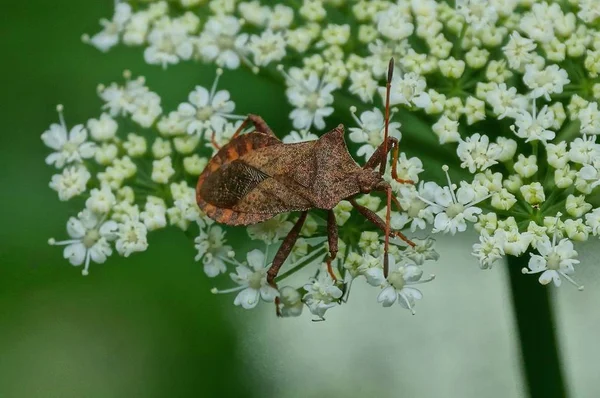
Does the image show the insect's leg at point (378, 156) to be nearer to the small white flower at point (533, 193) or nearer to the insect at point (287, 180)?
the insect at point (287, 180)

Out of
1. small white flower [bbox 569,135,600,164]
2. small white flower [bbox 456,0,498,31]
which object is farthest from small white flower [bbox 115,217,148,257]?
small white flower [bbox 569,135,600,164]

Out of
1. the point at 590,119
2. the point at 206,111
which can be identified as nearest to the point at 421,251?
the point at 590,119

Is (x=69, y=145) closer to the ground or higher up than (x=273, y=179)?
higher up

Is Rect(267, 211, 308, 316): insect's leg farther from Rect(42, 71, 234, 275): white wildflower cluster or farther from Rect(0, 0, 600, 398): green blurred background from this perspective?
Rect(0, 0, 600, 398): green blurred background

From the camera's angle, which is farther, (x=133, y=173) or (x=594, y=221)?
(x=133, y=173)

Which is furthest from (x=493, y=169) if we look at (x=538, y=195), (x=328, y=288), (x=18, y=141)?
(x=18, y=141)

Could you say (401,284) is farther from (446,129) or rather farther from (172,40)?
(172,40)

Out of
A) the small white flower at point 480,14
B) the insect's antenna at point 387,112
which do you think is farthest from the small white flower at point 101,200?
the small white flower at point 480,14
